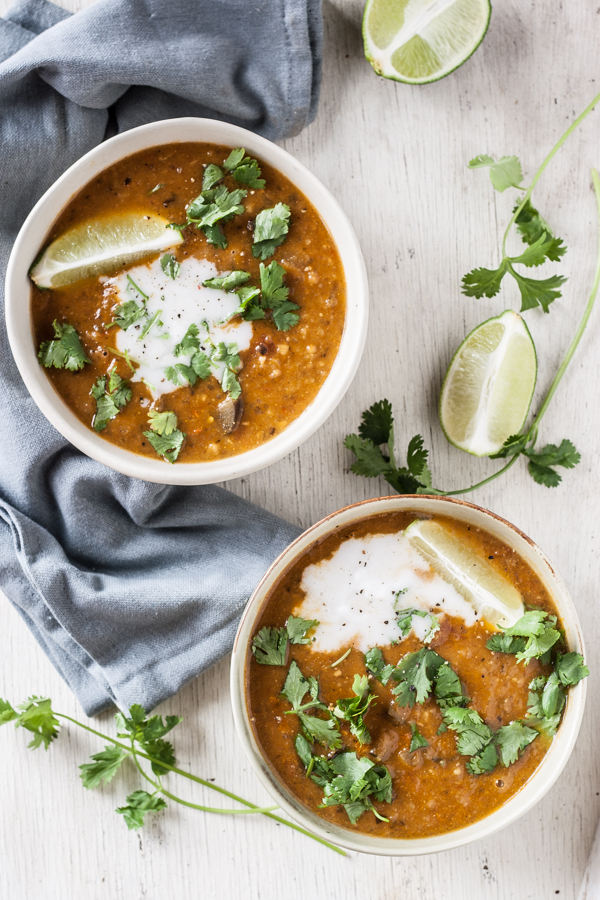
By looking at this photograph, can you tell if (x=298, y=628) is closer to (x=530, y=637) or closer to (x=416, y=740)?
(x=416, y=740)

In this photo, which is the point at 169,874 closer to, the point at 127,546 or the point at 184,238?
the point at 127,546

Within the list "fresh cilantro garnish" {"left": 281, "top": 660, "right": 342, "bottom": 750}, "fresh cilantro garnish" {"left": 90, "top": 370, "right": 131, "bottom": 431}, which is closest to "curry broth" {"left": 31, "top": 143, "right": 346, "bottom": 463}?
"fresh cilantro garnish" {"left": 90, "top": 370, "right": 131, "bottom": 431}

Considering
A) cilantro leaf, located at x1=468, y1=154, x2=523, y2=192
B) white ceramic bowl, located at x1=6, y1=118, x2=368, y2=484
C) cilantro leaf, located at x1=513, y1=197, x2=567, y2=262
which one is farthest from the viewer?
cilantro leaf, located at x1=513, y1=197, x2=567, y2=262

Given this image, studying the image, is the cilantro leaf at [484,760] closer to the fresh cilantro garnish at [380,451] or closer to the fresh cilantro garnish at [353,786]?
the fresh cilantro garnish at [353,786]

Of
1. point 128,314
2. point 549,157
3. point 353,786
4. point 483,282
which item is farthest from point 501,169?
point 353,786

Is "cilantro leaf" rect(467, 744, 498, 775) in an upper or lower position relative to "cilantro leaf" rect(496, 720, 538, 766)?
lower

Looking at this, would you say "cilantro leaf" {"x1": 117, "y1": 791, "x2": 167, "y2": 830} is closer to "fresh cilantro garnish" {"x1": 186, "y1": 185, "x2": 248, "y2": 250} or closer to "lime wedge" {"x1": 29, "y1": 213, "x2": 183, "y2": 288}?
"lime wedge" {"x1": 29, "y1": 213, "x2": 183, "y2": 288}

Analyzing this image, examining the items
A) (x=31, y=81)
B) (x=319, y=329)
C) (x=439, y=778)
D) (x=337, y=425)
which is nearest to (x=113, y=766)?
(x=439, y=778)

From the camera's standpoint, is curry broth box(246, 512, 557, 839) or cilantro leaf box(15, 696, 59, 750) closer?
curry broth box(246, 512, 557, 839)
